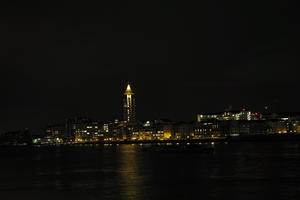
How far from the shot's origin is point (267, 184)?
24406 mm

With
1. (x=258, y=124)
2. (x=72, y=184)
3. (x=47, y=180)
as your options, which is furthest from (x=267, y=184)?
(x=258, y=124)

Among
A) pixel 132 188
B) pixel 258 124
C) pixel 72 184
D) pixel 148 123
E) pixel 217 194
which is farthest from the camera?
pixel 148 123

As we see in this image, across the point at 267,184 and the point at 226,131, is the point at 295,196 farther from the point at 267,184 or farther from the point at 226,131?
the point at 226,131

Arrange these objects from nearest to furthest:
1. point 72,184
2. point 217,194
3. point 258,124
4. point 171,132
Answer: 1. point 217,194
2. point 72,184
3. point 258,124
4. point 171,132

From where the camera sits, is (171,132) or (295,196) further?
(171,132)

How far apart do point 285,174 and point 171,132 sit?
138 metres

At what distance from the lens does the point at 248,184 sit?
968 inches

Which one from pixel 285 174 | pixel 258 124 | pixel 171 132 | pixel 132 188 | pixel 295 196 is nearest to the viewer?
pixel 295 196

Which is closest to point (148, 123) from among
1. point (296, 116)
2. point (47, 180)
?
point (296, 116)

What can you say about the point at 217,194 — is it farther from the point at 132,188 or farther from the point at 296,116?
the point at 296,116

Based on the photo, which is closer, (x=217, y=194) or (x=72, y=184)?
(x=217, y=194)

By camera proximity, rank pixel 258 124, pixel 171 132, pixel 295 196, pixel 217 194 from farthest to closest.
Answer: pixel 171 132, pixel 258 124, pixel 217 194, pixel 295 196

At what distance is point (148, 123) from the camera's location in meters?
178

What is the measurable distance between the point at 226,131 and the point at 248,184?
131493 millimetres
